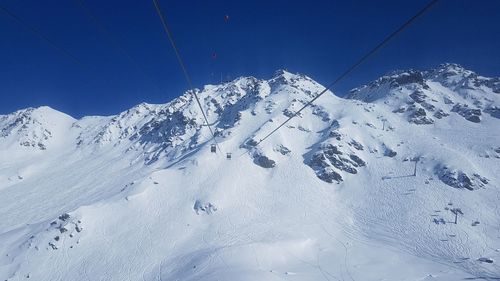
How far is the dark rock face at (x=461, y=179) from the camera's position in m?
78.3

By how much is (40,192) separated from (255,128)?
84.7 m

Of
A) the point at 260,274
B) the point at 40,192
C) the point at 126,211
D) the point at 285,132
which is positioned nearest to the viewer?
the point at 260,274

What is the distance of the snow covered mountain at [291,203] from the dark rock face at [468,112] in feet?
2.14

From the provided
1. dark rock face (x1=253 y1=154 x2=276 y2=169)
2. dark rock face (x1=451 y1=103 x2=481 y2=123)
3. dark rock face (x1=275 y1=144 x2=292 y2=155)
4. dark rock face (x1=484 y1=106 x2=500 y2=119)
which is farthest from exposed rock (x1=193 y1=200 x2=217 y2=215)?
dark rock face (x1=484 y1=106 x2=500 y2=119)

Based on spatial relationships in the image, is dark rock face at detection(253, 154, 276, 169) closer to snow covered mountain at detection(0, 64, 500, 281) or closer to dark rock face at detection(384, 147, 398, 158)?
snow covered mountain at detection(0, 64, 500, 281)

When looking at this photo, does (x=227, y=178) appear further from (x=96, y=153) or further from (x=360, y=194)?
(x=96, y=153)

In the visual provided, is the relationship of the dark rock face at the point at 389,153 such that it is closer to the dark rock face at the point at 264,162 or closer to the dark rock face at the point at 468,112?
the dark rock face at the point at 264,162

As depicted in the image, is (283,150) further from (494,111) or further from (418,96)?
(494,111)

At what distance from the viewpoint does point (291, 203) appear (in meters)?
76.3

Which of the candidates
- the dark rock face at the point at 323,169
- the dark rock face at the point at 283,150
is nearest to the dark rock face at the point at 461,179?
the dark rock face at the point at 323,169

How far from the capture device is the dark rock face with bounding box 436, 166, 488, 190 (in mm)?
78312

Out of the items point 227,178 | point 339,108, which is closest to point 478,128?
point 339,108

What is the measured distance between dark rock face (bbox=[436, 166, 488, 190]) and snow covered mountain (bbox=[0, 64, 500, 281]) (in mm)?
309

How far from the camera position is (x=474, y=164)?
87.3 m
